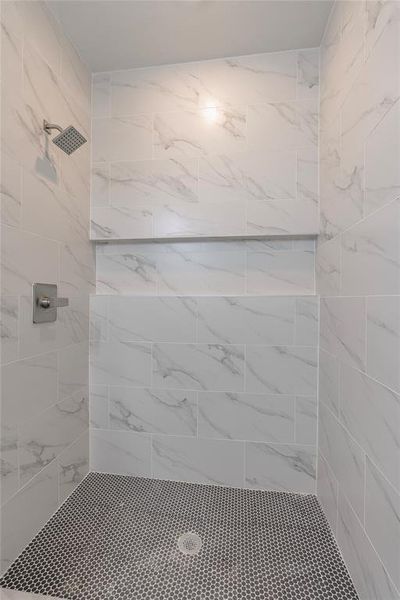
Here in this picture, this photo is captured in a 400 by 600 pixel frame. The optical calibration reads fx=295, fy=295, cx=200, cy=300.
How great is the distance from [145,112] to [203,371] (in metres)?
1.32

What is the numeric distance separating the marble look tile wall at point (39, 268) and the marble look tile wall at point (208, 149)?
16 centimetres

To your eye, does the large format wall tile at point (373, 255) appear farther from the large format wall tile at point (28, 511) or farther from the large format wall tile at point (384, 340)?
the large format wall tile at point (28, 511)

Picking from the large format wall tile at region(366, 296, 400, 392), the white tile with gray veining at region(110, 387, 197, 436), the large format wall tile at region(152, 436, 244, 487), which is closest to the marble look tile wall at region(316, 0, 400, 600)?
the large format wall tile at region(366, 296, 400, 392)

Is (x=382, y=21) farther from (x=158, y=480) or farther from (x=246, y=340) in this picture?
(x=158, y=480)

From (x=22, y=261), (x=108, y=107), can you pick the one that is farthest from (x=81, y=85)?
(x=22, y=261)

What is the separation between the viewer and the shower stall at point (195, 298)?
36.9 inches

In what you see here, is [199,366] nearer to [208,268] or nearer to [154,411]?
[154,411]

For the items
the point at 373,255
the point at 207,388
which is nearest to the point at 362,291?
the point at 373,255

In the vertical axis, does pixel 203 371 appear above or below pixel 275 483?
above

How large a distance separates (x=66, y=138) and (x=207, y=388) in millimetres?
1219

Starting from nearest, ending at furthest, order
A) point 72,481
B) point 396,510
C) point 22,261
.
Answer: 1. point 396,510
2. point 22,261
3. point 72,481

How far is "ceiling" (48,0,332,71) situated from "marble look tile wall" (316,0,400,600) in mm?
151

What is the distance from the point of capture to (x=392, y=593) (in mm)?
707

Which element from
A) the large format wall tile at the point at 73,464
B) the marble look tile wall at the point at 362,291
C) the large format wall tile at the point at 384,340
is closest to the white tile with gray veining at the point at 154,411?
the large format wall tile at the point at 73,464
